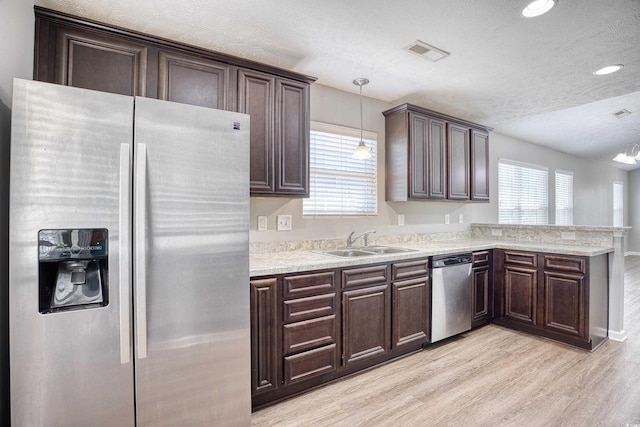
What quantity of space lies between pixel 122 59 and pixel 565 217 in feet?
26.3

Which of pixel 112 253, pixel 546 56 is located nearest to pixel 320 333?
pixel 112 253

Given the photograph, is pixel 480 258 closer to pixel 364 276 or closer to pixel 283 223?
pixel 364 276

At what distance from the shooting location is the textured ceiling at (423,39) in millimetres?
1883

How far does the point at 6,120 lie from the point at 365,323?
2458 millimetres

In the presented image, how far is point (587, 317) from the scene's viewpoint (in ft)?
9.49

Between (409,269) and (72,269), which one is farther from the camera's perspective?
(409,269)

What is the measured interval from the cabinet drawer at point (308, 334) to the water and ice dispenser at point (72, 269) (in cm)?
114

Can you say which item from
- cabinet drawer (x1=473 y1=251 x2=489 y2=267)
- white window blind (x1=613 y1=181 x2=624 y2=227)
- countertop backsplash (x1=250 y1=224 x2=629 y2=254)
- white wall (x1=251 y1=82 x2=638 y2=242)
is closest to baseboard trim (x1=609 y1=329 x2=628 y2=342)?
countertop backsplash (x1=250 y1=224 x2=629 y2=254)

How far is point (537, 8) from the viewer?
187cm

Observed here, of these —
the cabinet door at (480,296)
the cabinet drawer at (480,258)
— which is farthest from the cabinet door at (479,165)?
the cabinet door at (480,296)

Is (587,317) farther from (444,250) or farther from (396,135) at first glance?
(396,135)

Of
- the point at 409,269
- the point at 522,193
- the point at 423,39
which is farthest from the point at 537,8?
the point at 522,193

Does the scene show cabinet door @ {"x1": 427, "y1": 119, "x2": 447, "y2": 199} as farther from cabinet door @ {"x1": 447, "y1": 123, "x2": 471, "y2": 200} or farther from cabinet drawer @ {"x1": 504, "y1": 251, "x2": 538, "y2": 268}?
cabinet drawer @ {"x1": 504, "y1": 251, "x2": 538, "y2": 268}

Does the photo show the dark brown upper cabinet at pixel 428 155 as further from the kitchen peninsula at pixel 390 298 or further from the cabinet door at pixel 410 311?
the cabinet door at pixel 410 311
